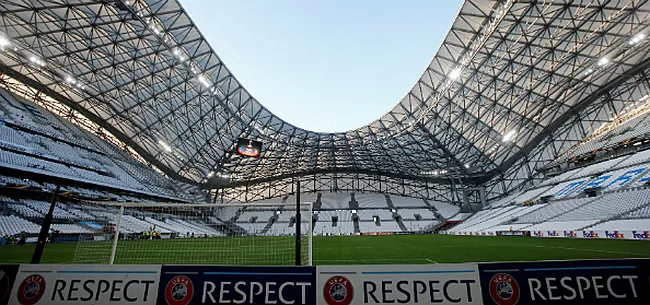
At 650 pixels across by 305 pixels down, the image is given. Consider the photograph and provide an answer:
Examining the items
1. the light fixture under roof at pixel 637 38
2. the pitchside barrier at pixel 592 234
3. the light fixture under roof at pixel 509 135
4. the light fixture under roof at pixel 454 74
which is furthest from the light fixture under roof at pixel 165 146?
the light fixture under roof at pixel 637 38

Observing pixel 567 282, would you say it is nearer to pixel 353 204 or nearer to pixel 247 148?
pixel 247 148

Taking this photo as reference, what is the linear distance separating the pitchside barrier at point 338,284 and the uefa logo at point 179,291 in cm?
1

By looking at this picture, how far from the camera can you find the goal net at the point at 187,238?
26.2ft

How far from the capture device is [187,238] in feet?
61.5

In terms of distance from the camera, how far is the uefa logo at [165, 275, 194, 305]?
355 cm

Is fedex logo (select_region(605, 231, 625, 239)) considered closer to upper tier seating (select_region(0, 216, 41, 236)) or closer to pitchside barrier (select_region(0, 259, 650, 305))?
pitchside barrier (select_region(0, 259, 650, 305))

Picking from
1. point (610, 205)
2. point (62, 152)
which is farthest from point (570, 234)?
point (62, 152)

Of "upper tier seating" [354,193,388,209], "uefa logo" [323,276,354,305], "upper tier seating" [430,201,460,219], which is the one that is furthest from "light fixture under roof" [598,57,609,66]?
"upper tier seating" [354,193,388,209]

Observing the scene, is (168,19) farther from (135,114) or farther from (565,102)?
(565,102)

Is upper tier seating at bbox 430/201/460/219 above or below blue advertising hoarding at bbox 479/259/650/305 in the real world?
above

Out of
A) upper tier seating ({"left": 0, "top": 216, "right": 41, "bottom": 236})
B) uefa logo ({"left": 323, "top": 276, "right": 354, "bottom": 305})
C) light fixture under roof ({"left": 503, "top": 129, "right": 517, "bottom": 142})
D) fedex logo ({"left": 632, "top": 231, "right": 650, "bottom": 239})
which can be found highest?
light fixture under roof ({"left": 503, "top": 129, "right": 517, "bottom": 142})

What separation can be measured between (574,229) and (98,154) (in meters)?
44.9

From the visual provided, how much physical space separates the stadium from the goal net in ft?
0.71

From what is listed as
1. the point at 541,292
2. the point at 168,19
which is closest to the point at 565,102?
the point at 541,292
